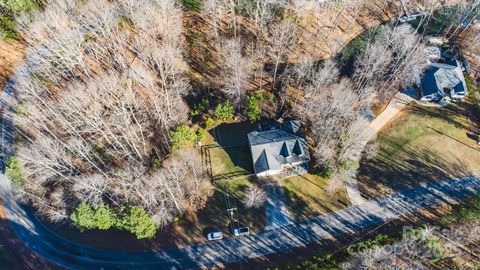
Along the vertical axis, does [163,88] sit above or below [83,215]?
above

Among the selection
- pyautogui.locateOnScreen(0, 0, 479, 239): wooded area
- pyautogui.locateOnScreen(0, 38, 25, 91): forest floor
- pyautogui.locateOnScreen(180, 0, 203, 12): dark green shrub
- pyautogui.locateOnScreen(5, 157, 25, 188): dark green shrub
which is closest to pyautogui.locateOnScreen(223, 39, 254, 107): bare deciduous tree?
pyautogui.locateOnScreen(0, 0, 479, 239): wooded area

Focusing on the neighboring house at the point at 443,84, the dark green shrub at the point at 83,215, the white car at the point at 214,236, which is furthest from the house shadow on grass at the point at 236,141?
the neighboring house at the point at 443,84

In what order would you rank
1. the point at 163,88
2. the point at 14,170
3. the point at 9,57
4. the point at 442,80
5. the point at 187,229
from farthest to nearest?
the point at 442,80, the point at 9,57, the point at 163,88, the point at 187,229, the point at 14,170

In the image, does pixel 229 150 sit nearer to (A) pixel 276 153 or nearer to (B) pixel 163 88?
(A) pixel 276 153

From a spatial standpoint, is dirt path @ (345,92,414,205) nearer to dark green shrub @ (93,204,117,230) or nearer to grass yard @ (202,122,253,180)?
grass yard @ (202,122,253,180)

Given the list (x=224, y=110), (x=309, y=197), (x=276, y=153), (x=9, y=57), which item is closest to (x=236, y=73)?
(x=224, y=110)

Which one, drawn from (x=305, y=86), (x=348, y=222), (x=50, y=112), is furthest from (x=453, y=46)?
(x=50, y=112)

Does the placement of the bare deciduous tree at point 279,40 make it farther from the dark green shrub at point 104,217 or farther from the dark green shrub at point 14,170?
the dark green shrub at point 14,170
